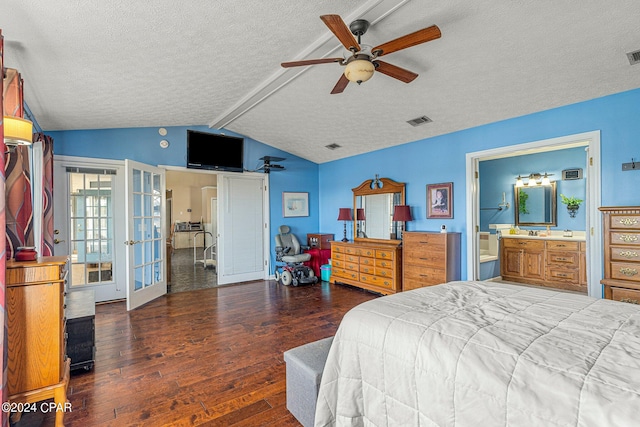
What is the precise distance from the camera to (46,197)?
3486 millimetres

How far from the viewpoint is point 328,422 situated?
5.18 ft

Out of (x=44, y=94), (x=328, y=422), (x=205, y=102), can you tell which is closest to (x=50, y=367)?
(x=328, y=422)

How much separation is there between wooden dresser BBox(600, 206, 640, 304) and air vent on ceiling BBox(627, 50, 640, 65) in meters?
1.22

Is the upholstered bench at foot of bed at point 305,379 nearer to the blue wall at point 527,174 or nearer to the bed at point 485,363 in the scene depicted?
the bed at point 485,363

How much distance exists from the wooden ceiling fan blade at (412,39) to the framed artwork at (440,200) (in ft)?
8.94

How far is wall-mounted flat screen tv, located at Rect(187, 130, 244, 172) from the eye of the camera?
207 inches

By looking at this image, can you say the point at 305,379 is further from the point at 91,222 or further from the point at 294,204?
the point at 294,204

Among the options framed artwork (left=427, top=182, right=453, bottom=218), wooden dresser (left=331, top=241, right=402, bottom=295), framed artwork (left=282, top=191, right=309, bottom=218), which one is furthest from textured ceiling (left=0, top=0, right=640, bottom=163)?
framed artwork (left=282, top=191, right=309, bottom=218)

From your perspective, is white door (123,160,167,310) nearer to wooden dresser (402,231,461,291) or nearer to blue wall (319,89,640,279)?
blue wall (319,89,640,279)

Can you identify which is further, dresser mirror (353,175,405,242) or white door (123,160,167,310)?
dresser mirror (353,175,405,242)

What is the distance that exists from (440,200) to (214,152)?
385 centimetres

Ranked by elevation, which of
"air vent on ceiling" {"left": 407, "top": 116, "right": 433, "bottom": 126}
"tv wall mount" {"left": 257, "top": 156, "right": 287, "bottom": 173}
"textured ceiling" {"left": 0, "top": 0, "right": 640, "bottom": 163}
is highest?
"textured ceiling" {"left": 0, "top": 0, "right": 640, "bottom": 163}

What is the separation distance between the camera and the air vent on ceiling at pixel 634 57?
8.25 feet

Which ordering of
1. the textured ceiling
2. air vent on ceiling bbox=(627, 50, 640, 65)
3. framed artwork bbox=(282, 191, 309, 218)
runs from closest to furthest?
the textured ceiling < air vent on ceiling bbox=(627, 50, 640, 65) < framed artwork bbox=(282, 191, 309, 218)
